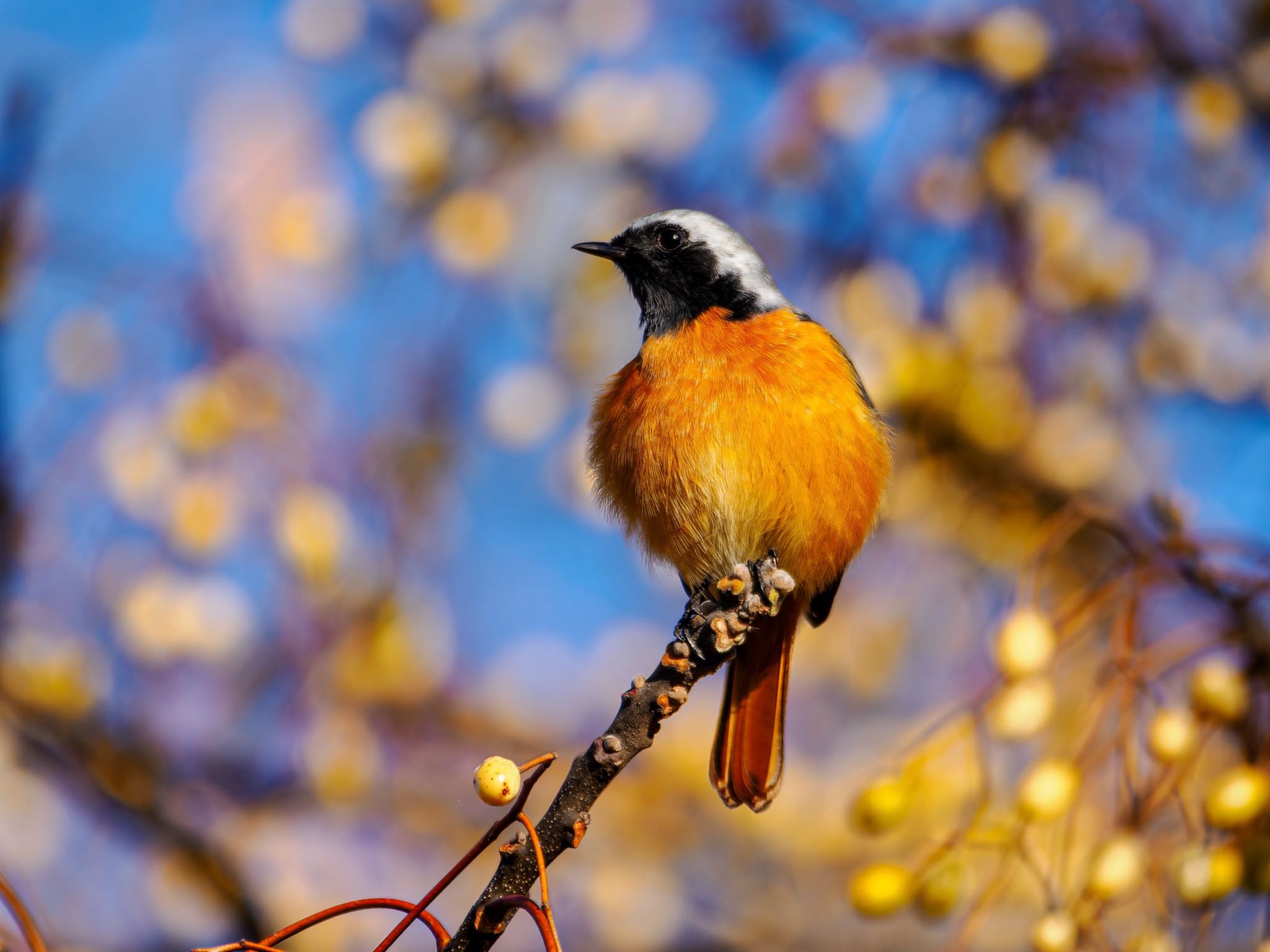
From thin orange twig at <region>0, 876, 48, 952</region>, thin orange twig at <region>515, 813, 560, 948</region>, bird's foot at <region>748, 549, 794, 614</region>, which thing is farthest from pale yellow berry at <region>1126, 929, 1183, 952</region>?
thin orange twig at <region>0, 876, 48, 952</region>

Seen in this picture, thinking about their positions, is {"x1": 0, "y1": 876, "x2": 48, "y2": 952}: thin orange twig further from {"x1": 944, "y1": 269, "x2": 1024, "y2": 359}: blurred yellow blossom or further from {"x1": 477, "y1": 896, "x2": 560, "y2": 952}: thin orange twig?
{"x1": 944, "y1": 269, "x2": 1024, "y2": 359}: blurred yellow blossom

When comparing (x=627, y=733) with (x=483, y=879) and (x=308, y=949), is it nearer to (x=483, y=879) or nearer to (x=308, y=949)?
(x=308, y=949)

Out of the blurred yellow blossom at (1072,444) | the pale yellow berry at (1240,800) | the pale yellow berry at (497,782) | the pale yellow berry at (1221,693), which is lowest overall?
the pale yellow berry at (497,782)

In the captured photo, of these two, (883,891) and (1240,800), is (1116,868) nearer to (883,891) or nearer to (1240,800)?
(1240,800)

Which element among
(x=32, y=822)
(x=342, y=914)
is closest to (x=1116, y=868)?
(x=342, y=914)

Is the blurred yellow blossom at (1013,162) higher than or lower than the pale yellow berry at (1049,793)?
higher

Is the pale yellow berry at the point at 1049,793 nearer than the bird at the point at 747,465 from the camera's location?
Yes

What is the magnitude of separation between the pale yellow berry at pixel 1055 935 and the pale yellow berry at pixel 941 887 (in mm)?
201

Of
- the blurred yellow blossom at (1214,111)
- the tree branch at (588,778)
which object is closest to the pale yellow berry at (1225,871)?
the tree branch at (588,778)

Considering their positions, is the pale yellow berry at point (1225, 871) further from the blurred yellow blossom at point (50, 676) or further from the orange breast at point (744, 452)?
the blurred yellow blossom at point (50, 676)

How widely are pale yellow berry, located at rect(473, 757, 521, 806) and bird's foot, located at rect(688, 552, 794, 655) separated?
47 centimetres

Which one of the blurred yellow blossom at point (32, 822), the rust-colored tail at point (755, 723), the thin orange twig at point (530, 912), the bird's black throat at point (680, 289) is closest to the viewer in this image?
the thin orange twig at point (530, 912)

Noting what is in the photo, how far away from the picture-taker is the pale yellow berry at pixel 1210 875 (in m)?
2.62

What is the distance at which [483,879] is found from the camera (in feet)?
20.2
